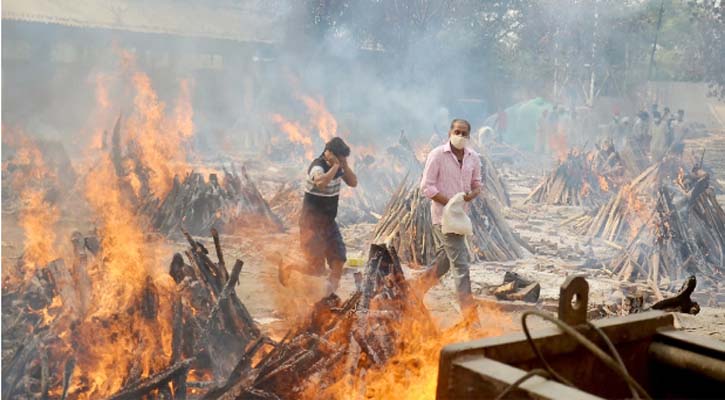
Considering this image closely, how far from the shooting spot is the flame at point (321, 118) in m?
8.92

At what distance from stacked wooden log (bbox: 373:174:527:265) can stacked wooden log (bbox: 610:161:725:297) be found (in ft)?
4.57

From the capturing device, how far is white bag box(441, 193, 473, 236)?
6719mm

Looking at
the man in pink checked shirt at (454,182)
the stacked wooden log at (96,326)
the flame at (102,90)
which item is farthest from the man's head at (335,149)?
the flame at (102,90)

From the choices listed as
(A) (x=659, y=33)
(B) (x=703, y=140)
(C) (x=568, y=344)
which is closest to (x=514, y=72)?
(A) (x=659, y=33)

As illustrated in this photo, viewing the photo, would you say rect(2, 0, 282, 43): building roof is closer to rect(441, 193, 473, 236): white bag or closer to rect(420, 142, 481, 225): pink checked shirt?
rect(420, 142, 481, 225): pink checked shirt

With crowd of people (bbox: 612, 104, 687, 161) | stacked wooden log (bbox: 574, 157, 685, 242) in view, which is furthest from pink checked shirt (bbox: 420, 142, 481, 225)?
crowd of people (bbox: 612, 104, 687, 161)

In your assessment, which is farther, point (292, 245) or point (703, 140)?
point (703, 140)

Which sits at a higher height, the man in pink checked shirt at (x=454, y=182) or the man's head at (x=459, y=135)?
the man's head at (x=459, y=135)

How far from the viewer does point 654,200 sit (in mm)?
9781

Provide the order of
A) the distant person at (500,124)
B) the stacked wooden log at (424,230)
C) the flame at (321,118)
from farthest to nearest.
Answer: the distant person at (500,124) < the flame at (321,118) < the stacked wooden log at (424,230)

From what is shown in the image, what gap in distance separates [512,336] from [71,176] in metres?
4.86

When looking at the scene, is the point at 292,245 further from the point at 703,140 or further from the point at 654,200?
the point at 703,140

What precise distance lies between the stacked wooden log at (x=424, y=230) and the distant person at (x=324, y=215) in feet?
3.73

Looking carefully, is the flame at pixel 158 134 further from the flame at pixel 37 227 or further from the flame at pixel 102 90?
the flame at pixel 37 227
